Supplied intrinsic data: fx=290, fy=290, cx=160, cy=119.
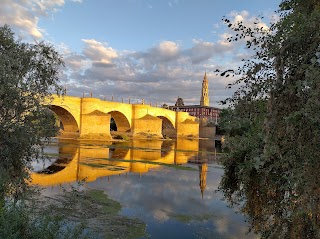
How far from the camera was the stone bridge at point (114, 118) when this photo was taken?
199 feet

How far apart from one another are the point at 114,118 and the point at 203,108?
84.7 metres

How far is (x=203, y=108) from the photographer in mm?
159000

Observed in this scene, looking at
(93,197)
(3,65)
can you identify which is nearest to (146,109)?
(93,197)

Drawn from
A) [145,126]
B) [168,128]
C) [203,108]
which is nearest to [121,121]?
[145,126]

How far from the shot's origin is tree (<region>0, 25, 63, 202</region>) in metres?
10.9

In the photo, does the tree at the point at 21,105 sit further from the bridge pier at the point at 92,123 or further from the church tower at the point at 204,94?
the church tower at the point at 204,94

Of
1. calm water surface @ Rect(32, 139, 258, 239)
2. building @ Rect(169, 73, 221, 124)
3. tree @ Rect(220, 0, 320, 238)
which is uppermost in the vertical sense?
building @ Rect(169, 73, 221, 124)

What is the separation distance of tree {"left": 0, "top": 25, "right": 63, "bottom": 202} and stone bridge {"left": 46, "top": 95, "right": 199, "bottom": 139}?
3095 centimetres

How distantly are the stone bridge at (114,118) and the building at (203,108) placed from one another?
4397 centimetres

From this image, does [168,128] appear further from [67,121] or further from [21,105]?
[21,105]

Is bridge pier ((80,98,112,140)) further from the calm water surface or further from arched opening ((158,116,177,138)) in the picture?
arched opening ((158,116,177,138))

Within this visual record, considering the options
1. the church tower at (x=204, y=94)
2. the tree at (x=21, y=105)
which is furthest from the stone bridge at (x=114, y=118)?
the church tower at (x=204, y=94)

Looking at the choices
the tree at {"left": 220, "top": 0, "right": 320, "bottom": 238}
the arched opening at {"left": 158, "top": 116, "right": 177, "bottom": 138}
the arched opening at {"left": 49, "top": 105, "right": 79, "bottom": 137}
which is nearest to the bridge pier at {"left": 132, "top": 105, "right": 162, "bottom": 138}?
the arched opening at {"left": 49, "top": 105, "right": 79, "bottom": 137}

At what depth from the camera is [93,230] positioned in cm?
1147
